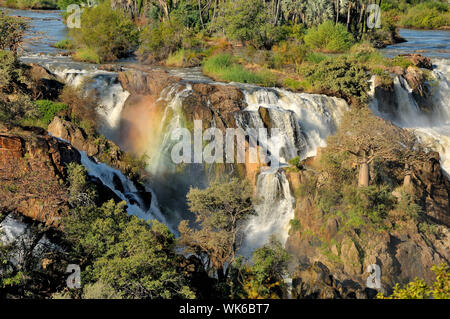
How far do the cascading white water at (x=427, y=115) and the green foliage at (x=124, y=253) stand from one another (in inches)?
792

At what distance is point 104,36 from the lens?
36875 millimetres

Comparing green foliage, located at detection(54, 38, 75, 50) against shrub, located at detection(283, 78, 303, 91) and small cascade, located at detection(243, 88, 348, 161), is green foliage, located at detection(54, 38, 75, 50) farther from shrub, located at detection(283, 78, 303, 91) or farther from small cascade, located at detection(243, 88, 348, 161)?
small cascade, located at detection(243, 88, 348, 161)

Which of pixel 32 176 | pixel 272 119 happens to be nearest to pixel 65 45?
pixel 272 119

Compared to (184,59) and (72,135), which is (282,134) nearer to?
(72,135)

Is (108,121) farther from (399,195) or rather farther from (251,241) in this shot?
(399,195)

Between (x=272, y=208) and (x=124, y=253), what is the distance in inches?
374

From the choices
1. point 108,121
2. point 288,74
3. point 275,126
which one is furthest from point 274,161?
point 288,74

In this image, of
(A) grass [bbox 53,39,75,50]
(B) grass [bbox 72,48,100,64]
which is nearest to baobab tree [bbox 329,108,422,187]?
(B) grass [bbox 72,48,100,64]

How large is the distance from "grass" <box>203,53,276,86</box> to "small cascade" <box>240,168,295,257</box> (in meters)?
12.3

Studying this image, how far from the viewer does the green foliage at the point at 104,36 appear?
36875 millimetres

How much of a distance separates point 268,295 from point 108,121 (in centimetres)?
1545

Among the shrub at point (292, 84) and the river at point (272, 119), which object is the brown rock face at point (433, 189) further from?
the shrub at point (292, 84)

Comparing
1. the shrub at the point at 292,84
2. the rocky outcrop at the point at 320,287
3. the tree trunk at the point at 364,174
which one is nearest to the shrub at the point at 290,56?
the shrub at the point at 292,84

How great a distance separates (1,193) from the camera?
1500cm
